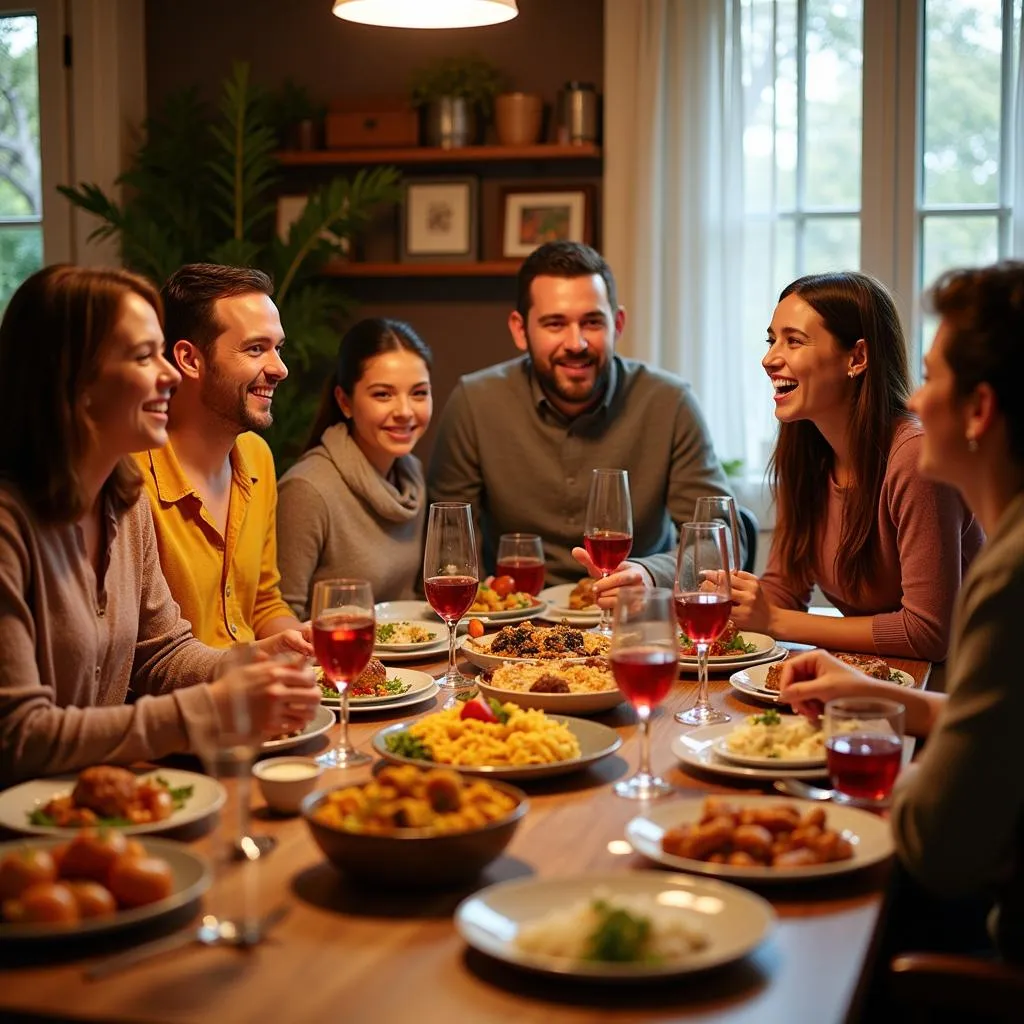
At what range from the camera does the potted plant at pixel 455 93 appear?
492cm

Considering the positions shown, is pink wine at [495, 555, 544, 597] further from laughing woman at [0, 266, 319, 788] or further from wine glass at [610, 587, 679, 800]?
wine glass at [610, 587, 679, 800]

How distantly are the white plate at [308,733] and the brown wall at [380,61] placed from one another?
337cm

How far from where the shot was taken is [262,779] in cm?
155

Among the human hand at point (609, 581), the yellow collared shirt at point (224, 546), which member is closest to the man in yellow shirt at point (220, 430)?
the yellow collared shirt at point (224, 546)

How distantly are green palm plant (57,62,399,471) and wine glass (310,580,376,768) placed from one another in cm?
303

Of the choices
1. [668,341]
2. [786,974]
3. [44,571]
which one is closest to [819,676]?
[786,974]

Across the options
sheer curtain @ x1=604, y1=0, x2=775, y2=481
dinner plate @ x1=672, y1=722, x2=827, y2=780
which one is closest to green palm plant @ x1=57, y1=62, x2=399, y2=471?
sheer curtain @ x1=604, y1=0, x2=775, y2=481

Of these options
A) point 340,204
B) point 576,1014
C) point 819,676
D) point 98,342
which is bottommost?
point 576,1014

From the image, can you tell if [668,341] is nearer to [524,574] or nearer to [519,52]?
[519,52]

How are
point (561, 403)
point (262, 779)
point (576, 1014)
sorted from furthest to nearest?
point (561, 403), point (262, 779), point (576, 1014)

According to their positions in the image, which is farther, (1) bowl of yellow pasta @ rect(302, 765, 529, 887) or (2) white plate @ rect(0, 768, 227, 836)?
(2) white plate @ rect(0, 768, 227, 836)

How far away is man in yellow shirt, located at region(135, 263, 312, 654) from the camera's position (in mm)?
2662

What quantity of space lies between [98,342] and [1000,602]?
120cm

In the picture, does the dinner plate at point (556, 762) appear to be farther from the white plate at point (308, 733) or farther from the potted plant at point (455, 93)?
the potted plant at point (455, 93)
